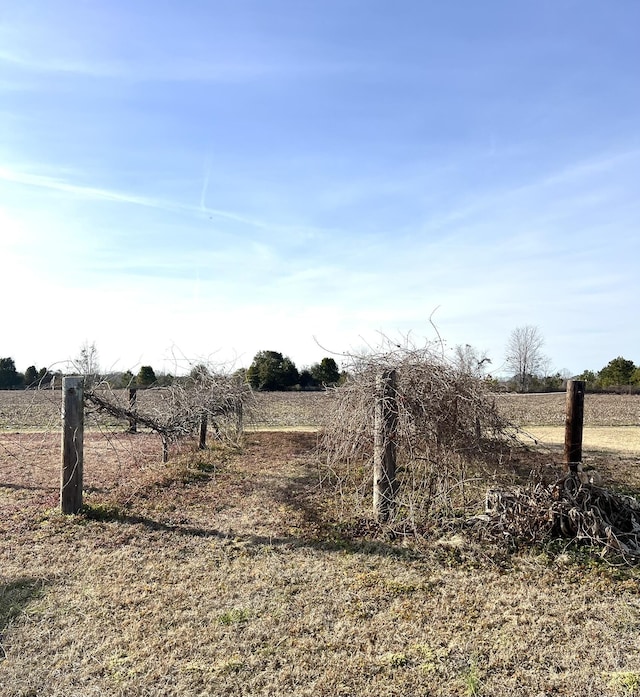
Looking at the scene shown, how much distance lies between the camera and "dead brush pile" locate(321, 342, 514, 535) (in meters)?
4.86

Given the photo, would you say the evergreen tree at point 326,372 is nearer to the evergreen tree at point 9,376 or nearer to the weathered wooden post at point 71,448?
the weathered wooden post at point 71,448

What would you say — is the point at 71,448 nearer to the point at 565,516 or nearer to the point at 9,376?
the point at 565,516

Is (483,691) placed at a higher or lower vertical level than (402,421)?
lower

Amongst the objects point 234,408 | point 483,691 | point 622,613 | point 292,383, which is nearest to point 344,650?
point 483,691

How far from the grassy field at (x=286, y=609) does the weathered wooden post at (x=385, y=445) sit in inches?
18.5

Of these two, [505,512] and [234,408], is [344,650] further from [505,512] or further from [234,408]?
[234,408]

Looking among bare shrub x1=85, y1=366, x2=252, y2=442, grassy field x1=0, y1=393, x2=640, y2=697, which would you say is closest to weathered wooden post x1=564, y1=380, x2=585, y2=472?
grassy field x1=0, y1=393, x2=640, y2=697

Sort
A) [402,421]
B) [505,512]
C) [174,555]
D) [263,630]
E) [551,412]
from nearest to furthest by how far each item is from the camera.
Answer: [263,630]
[174,555]
[505,512]
[402,421]
[551,412]

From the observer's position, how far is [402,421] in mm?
4867

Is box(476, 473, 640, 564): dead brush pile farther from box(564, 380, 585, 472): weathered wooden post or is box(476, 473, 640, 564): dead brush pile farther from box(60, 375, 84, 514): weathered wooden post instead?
box(60, 375, 84, 514): weathered wooden post

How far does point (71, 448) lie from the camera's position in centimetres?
536

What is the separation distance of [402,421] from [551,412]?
56.1ft

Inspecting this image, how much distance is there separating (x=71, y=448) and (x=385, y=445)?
3.29 metres

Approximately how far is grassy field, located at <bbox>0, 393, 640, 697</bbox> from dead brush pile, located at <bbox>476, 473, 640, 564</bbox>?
0.76 ft
